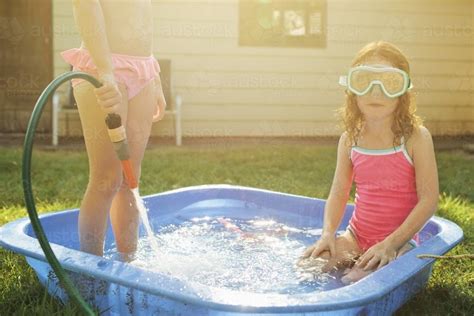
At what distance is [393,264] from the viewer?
1964mm

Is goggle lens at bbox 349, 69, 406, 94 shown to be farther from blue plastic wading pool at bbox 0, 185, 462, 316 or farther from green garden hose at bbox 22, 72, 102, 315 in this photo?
green garden hose at bbox 22, 72, 102, 315

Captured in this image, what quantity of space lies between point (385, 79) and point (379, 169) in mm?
385

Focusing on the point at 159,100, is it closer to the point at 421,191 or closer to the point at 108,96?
the point at 108,96

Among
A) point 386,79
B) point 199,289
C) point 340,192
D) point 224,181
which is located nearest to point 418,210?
point 340,192

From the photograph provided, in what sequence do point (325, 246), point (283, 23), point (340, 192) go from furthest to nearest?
1. point (283, 23)
2. point (340, 192)
3. point (325, 246)

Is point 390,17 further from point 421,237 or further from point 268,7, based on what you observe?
point 421,237

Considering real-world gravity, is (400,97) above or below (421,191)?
above

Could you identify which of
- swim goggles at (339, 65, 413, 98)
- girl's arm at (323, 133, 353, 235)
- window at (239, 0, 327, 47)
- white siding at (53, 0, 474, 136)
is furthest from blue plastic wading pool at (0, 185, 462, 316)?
window at (239, 0, 327, 47)

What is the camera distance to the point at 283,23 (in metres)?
8.16

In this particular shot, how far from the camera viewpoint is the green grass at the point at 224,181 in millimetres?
2238

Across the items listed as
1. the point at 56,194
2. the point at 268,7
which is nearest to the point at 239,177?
the point at 56,194

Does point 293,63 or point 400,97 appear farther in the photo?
point 293,63

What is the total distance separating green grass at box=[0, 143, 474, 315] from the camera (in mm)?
2238

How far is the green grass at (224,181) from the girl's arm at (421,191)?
0.78 feet
